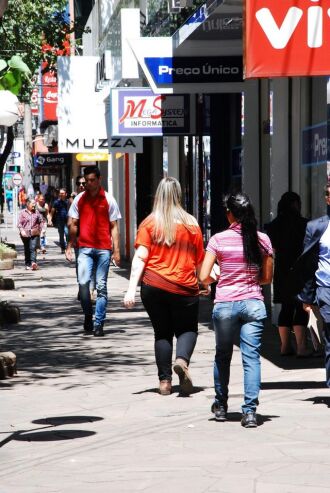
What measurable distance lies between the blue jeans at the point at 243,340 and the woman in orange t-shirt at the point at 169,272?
110 centimetres

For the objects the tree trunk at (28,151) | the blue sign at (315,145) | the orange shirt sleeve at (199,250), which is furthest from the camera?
the tree trunk at (28,151)

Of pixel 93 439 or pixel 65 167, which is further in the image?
pixel 65 167

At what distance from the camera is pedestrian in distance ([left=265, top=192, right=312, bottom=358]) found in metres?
12.5

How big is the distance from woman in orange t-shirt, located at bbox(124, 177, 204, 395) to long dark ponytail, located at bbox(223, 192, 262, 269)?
1.13 m

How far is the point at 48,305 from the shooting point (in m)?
19.5

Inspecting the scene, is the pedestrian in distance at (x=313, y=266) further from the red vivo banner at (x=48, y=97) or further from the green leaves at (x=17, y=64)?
the red vivo banner at (x=48, y=97)

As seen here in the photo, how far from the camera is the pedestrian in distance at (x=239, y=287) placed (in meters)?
8.93

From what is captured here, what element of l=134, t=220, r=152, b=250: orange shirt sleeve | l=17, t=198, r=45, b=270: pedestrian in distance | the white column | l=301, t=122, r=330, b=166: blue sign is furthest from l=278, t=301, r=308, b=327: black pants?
l=17, t=198, r=45, b=270: pedestrian in distance

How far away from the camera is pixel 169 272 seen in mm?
10227

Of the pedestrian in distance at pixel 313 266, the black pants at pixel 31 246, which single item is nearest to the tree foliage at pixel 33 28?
the black pants at pixel 31 246

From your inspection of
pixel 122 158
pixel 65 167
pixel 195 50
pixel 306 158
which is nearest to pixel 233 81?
pixel 195 50

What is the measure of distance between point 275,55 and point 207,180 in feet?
31.3

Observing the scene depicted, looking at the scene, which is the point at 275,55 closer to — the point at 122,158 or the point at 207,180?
the point at 207,180

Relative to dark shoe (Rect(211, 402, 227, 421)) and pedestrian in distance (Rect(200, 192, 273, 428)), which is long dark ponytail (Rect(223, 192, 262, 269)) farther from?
dark shoe (Rect(211, 402, 227, 421))
